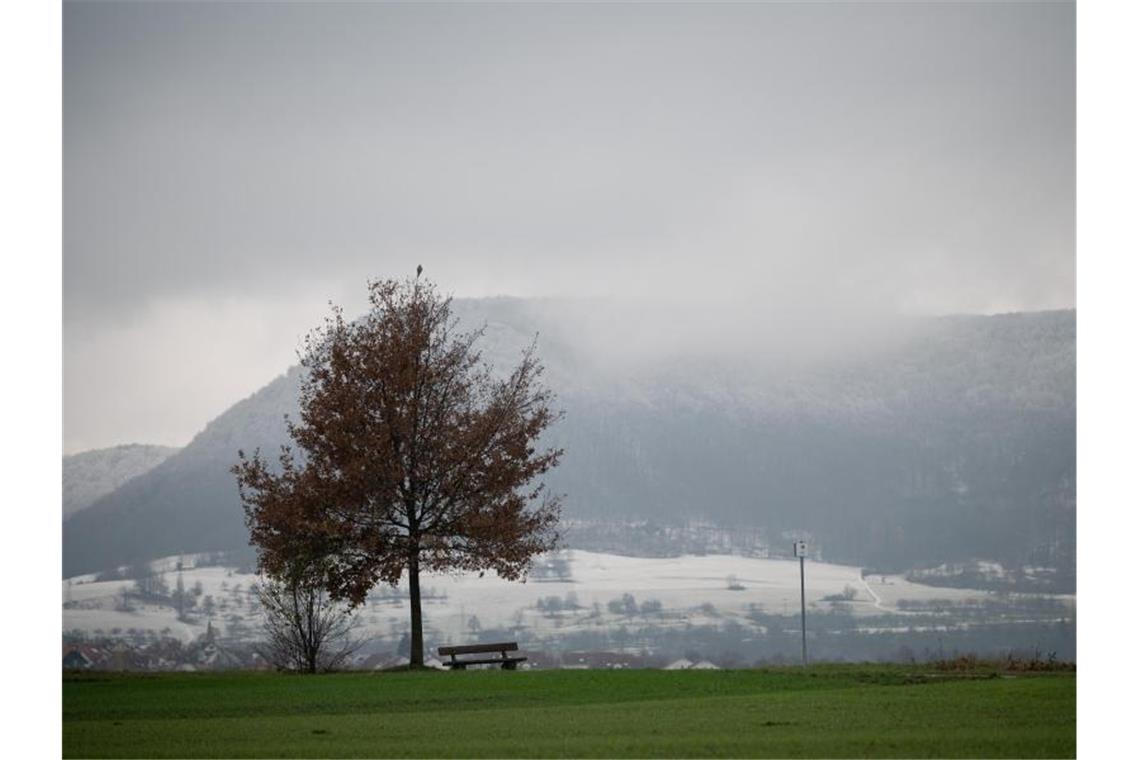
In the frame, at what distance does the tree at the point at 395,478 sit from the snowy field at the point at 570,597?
46.5m

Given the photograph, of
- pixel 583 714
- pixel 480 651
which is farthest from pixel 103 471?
pixel 583 714

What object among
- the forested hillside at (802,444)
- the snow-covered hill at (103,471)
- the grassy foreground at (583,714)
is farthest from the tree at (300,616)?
the forested hillside at (802,444)

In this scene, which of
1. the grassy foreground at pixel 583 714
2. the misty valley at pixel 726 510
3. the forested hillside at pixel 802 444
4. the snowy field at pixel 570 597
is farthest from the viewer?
the forested hillside at pixel 802 444

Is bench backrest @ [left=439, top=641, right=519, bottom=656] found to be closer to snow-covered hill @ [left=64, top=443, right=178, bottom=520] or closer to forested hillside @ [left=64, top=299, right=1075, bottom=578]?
snow-covered hill @ [left=64, top=443, right=178, bottom=520]

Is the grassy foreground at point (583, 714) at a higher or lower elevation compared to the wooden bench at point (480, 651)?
higher

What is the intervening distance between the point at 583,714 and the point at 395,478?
1069 cm

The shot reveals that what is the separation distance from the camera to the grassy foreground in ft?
48.3

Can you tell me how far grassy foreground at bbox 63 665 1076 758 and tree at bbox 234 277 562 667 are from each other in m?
3.64

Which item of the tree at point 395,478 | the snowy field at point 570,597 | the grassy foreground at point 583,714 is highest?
the tree at point 395,478

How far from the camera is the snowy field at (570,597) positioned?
78375 millimetres

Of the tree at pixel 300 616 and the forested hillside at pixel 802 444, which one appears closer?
the tree at pixel 300 616

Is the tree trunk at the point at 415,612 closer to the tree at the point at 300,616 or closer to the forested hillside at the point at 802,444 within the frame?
the tree at the point at 300,616

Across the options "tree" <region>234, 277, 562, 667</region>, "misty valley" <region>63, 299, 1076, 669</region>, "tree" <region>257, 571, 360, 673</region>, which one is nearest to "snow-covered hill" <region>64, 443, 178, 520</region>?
"misty valley" <region>63, 299, 1076, 669</region>
